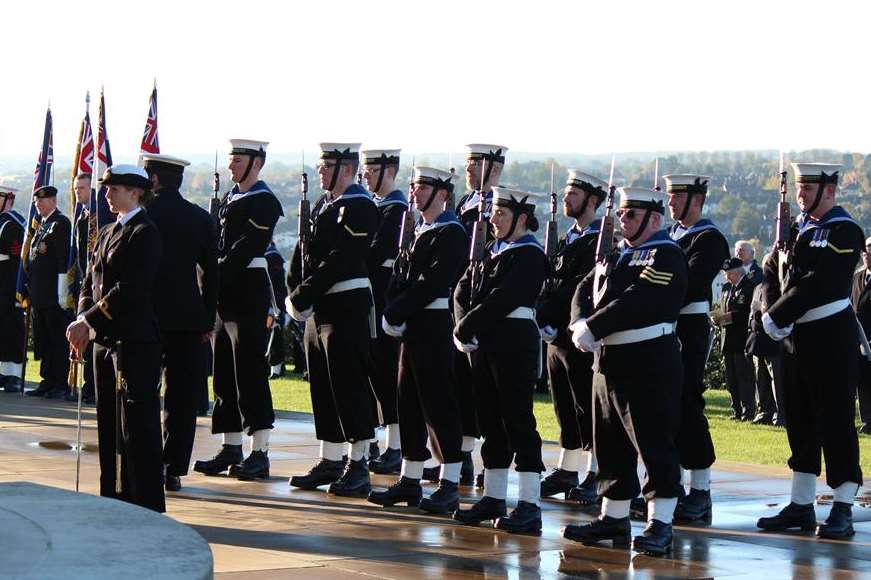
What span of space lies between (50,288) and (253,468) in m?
6.51

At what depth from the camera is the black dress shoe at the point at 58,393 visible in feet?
55.0

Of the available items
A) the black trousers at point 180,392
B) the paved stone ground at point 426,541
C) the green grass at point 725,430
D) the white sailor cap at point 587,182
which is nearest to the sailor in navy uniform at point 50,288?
the green grass at point 725,430

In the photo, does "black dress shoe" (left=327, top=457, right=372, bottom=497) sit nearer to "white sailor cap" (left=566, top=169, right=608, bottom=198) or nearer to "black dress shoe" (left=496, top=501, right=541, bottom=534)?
"black dress shoe" (left=496, top=501, right=541, bottom=534)

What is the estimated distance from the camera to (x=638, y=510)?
977 cm

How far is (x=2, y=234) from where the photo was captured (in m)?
17.1

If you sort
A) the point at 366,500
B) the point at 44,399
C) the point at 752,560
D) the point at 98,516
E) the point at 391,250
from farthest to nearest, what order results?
the point at 44,399, the point at 391,250, the point at 366,500, the point at 752,560, the point at 98,516

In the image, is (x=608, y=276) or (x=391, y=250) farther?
(x=391, y=250)

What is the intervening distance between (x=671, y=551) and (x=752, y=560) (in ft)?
1.49

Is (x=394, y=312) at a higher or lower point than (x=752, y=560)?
higher

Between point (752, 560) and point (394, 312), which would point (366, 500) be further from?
point (752, 560)

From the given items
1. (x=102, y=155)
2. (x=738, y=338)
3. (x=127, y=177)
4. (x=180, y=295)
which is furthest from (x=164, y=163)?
A: (x=738, y=338)

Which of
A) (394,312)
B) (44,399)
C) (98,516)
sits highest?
(394,312)

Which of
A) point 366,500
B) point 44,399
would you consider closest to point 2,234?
point 44,399

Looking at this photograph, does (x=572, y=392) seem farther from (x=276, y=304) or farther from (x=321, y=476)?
(x=276, y=304)
